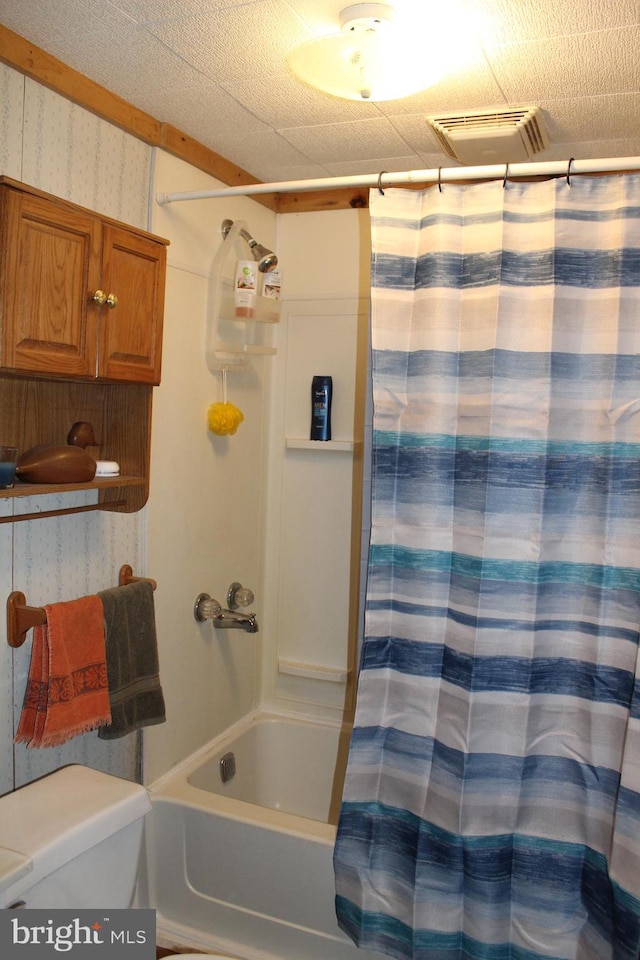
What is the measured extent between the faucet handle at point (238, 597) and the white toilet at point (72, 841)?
0.95 m

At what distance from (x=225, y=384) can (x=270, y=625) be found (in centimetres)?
97

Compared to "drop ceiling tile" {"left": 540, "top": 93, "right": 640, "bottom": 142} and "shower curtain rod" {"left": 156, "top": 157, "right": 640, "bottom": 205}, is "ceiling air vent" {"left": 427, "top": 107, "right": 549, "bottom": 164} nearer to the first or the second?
"drop ceiling tile" {"left": 540, "top": 93, "right": 640, "bottom": 142}

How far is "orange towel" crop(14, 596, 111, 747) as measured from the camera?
70.4 inches

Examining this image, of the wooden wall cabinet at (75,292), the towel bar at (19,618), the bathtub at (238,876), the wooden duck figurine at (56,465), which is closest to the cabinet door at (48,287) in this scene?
the wooden wall cabinet at (75,292)

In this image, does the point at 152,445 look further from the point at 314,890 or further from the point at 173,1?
the point at 314,890

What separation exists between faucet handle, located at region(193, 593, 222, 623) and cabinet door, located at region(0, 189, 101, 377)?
100 centimetres

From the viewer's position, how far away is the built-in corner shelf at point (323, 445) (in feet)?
9.08

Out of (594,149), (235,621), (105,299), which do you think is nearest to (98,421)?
(105,299)

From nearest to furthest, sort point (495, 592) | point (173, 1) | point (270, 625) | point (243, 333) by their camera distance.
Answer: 1. point (173, 1)
2. point (495, 592)
3. point (243, 333)
4. point (270, 625)

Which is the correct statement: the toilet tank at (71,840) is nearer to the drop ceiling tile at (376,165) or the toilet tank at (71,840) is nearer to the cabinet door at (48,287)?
the cabinet door at (48,287)

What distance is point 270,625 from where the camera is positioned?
117 inches

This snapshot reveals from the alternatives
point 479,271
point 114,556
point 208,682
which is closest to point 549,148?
point 479,271

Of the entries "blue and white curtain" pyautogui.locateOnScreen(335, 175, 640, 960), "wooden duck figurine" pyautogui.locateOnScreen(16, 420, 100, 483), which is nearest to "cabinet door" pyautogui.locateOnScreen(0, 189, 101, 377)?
"wooden duck figurine" pyautogui.locateOnScreen(16, 420, 100, 483)

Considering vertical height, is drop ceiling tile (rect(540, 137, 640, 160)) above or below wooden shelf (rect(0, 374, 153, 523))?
above
